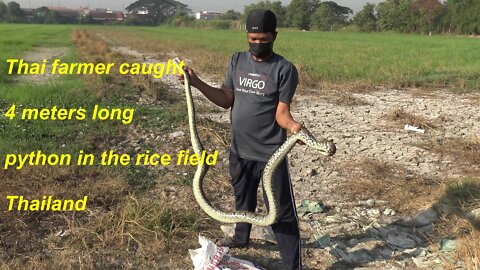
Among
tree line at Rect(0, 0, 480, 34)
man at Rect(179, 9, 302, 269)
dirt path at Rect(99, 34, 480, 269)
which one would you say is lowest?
dirt path at Rect(99, 34, 480, 269)

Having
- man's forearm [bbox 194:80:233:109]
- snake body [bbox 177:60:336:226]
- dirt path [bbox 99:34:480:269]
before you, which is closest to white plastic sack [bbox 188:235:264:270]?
snake body [bbox 177:60:336:226]

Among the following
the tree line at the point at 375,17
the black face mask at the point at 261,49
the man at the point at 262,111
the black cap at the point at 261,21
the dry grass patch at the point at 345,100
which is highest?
the tree line at the point at 375,17

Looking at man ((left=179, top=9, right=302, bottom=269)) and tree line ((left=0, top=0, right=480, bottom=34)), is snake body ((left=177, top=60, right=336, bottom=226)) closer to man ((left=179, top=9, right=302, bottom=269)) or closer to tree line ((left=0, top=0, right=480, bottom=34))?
man ((left=179, top=9, right=302, bottom=269))

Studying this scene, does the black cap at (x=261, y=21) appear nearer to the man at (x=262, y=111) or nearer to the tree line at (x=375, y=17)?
the man at (x=262, y=111)

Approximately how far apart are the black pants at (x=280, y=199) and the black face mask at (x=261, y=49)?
0.65 meters

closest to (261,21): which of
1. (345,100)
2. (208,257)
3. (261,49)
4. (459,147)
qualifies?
(261,49)

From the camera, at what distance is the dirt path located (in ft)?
10.5

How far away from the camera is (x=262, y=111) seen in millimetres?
2545

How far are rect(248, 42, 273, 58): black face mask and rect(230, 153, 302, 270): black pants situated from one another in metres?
0.65

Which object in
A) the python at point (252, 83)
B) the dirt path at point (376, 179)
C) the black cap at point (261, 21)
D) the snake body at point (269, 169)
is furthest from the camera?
the dirt path at point (376, 179)

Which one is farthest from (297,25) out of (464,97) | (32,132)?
(32,132)

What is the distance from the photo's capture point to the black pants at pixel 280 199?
2.56 m

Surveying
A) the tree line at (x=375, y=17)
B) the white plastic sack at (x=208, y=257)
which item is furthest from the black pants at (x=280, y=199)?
the tree line at (x=375, y=17)

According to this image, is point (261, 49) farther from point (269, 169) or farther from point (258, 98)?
point (269, 169)
